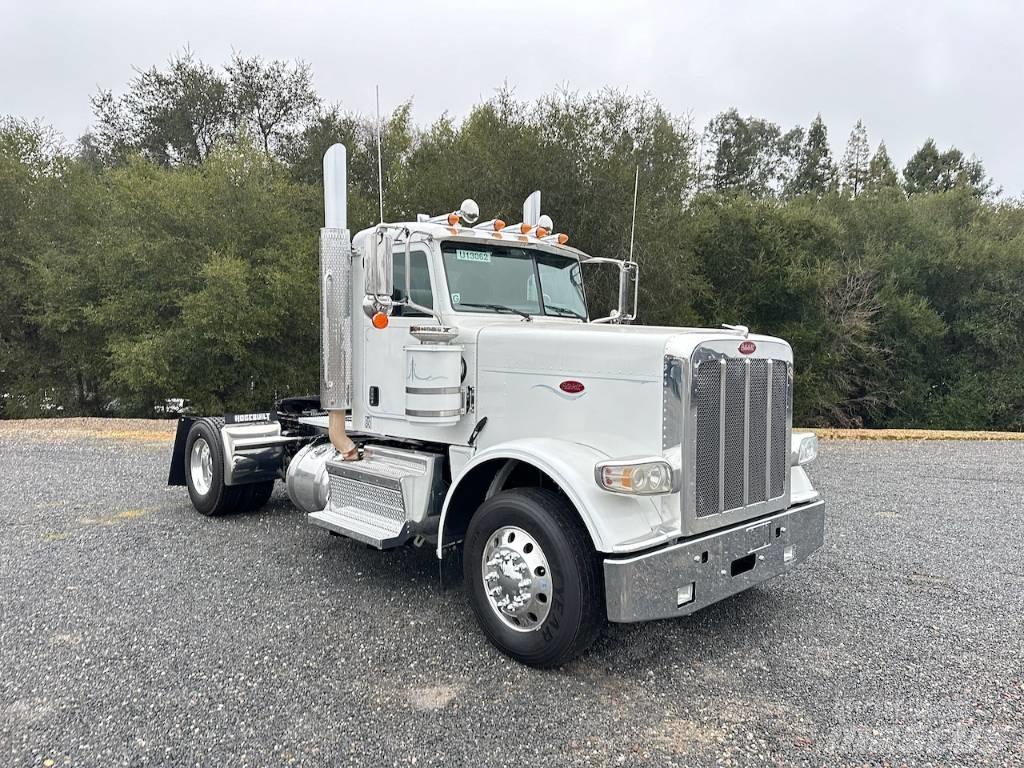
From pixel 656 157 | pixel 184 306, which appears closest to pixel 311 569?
pixel 184 306

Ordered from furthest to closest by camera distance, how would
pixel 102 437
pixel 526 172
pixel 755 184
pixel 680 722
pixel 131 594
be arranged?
pixel 755 184, pixel 526 172, pixel 102 437, pixel 131 594, pixel 680 722

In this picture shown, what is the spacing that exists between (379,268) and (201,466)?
12.2ft

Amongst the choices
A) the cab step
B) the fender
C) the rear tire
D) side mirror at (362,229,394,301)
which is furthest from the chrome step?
the rear tire

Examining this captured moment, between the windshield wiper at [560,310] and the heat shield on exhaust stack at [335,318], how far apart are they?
1.42 m

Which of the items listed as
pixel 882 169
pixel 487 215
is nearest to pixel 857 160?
A: pixel 882 169

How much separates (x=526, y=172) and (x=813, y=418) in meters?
10.7

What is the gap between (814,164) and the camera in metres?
39.8

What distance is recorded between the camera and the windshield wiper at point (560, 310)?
5.20m

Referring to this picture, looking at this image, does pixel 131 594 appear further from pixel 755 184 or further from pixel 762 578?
pixel 755 184

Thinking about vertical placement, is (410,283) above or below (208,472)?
above

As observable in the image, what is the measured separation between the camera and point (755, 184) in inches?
1505

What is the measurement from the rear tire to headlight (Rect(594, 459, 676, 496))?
14.0 feet

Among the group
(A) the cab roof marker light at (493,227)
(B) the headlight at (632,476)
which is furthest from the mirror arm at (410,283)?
(B) the headlight at (632,476)

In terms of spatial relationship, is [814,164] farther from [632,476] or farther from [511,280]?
[632,476]
